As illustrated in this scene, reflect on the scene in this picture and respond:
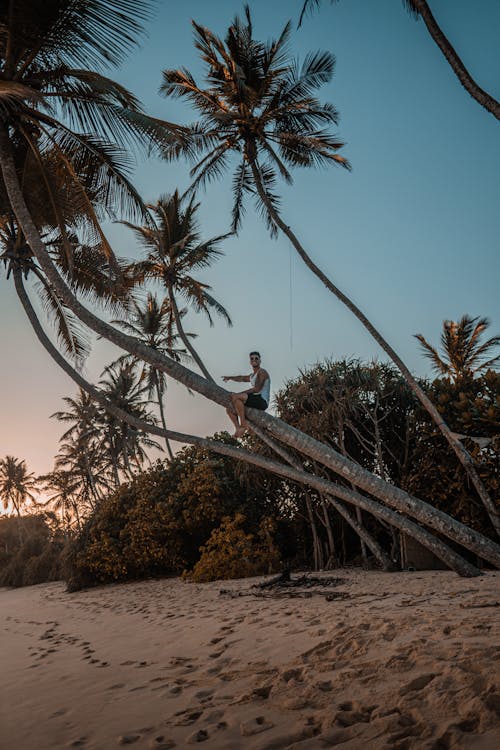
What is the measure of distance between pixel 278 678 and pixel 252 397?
3788 millimetres

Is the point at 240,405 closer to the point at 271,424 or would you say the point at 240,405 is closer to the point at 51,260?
the point at 271,424

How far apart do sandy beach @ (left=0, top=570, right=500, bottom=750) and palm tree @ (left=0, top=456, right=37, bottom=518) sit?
131 ft

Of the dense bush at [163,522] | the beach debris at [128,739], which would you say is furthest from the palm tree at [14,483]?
the beach debris at [128,739]

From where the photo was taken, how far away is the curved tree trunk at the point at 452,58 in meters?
4.18

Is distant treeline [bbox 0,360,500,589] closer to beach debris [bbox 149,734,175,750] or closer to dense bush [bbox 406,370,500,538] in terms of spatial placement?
dense bush [bbox 406,370,500,538]

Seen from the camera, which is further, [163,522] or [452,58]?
[163,522]

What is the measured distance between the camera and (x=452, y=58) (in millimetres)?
4320

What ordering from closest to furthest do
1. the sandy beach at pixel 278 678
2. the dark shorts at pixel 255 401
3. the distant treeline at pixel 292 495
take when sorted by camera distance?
the sandy beach at pixel 278 678, the dark shorts at pixel 255 401, the distant treeline at pixel 292 495

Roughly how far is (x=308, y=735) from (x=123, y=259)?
1256 centimetres

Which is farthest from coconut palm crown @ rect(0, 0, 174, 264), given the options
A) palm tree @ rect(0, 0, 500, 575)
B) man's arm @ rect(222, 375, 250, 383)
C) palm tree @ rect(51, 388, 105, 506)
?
palm tree @ rect(51, 388, 105, 506)

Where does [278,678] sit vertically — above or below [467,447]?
below

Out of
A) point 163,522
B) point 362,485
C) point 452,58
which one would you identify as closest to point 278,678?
point 362,485

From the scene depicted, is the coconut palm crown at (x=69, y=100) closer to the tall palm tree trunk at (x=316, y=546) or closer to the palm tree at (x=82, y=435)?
the tall palm tree trunk at (x=316, y=546)

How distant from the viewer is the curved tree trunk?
4180 millimetres
